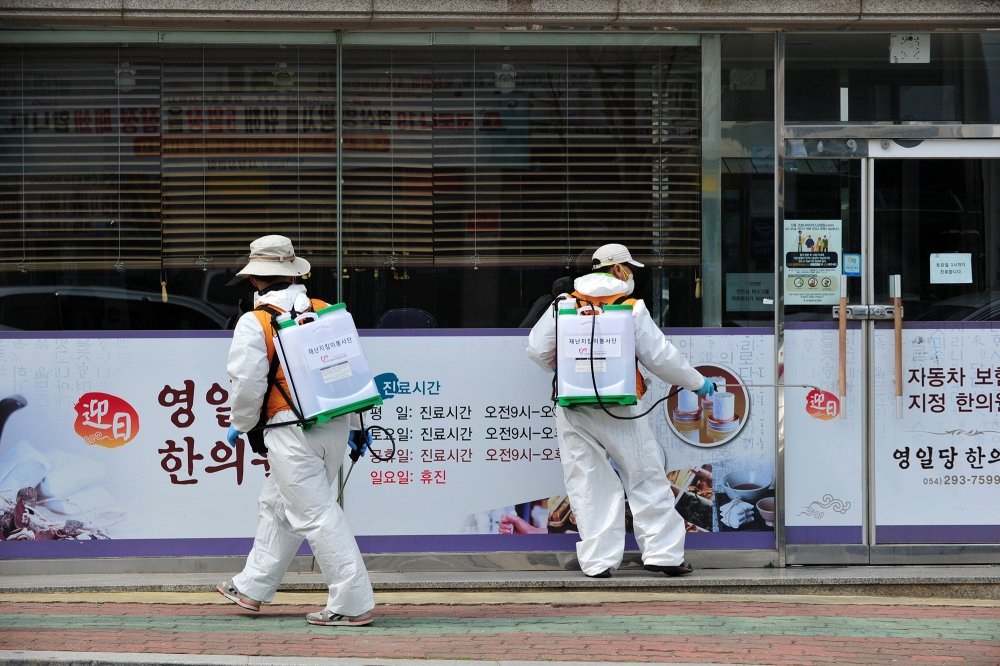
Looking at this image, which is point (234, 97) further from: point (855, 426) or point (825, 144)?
point (855, 426)

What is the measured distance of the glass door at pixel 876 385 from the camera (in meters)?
8.77

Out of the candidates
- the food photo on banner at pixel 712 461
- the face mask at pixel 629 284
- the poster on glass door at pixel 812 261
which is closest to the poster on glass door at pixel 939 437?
the poster on glass door at pixel 812 261

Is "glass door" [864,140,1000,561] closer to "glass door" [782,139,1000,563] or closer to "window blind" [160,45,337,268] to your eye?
"glass door" [782,139,1000,563]

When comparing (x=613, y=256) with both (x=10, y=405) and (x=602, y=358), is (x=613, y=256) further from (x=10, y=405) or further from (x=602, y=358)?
(x=10, y=405)

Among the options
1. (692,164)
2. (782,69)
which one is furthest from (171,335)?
(782,69)

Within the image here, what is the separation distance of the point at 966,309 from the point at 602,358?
2494 millimetres

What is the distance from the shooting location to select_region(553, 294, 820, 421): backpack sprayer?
8.02 meters

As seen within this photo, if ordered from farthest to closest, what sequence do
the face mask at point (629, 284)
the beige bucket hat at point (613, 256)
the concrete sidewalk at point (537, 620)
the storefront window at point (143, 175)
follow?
1. the storefront window at point (143, 175)
2. the beige bucket hat at point (613, 256)
3. the face mask at point (629, 284)
4. the concrete sidewalk at point (537, 620)

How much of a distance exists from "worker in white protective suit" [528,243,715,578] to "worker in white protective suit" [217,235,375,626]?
151cm

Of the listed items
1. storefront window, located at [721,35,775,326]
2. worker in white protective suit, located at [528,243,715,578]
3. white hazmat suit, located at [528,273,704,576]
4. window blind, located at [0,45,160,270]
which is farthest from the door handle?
window blind, located at [0,45,160,270]

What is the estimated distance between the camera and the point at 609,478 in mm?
8320

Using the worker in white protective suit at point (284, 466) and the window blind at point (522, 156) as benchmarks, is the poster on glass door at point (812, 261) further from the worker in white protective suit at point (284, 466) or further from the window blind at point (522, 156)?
the worker in white protective suit at point (284, 466)

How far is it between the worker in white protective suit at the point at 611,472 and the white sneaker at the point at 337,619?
1.62 metres

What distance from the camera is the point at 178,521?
862 centimetres
